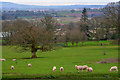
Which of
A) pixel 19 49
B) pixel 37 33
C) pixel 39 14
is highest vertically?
pixel 39 14

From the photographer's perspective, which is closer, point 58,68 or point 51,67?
point 58,68

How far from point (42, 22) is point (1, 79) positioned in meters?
25.2

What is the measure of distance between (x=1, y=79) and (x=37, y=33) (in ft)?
92.5

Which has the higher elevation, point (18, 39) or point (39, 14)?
point (39, 14)

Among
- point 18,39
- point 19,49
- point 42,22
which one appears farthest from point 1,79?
point 19,49

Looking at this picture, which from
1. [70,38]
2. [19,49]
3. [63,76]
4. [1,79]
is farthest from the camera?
[70,38]

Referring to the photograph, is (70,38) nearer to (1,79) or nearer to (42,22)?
(42,22)

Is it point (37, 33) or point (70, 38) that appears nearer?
point (37, 33)

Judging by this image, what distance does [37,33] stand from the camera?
41.8 metres

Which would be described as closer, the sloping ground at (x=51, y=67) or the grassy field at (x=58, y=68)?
the grassy field at (x=58, y=68)

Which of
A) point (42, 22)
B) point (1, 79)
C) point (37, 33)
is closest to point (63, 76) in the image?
point (1, 79)

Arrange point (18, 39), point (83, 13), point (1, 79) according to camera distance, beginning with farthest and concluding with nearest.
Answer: point (83, 13)
point (18, 39)
point (1, 79)

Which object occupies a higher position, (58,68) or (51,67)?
(58,68)

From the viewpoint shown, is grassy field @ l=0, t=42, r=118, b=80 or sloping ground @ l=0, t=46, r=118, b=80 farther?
sloping ground @ l=0, t=46, r=118, b=80
